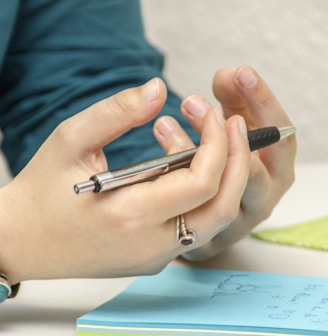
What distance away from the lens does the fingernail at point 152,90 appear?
1.31 ft

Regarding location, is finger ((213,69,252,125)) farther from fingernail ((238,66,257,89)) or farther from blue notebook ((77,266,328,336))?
blue notebook ((77,266,328,336))

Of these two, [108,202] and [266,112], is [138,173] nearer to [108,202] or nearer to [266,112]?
[108,202]

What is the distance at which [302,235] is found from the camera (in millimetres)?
589

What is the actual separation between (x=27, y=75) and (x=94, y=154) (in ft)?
1.14

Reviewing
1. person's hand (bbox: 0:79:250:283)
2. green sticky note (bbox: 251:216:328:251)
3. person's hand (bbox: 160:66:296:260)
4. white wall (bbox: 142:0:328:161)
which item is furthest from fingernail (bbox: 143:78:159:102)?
white wall (bbox: 142:0:328:161)

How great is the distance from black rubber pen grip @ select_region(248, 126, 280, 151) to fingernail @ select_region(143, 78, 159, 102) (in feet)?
0.26

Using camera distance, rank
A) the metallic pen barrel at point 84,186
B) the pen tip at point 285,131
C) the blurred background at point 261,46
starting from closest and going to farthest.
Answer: the metallic pen barrel at point 84,186 → the pen tip at point 285,131 → the blurred background at point 261,46

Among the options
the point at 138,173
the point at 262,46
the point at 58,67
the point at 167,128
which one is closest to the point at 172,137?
the point at 167,128

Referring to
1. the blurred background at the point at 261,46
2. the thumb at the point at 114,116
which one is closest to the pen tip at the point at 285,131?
the thumb at the point at 114,116

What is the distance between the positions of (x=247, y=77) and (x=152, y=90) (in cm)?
14

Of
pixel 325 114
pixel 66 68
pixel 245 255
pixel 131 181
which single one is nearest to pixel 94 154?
pixel 131 181

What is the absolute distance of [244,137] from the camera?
427mm

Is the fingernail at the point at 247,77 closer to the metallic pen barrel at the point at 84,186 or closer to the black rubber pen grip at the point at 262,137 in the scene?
the black rubber pen grip at the point at 262,137

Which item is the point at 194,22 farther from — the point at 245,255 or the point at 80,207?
the point at 80,207
